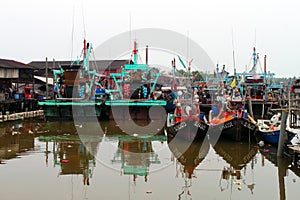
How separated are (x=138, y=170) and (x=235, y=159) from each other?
322 centimetres

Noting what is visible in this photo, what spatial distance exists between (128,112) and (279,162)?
38.4 feet

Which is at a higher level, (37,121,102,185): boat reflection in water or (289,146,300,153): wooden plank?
(289,146,300,153): wooden plank

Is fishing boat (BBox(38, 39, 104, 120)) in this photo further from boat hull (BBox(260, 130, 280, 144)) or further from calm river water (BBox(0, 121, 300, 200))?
boat hull (BBox(260, 130, 280, 144))

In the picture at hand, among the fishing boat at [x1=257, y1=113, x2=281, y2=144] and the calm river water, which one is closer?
the calm river water

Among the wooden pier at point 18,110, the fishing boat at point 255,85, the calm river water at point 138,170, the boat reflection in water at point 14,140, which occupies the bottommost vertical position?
the calm river water at point 138,170

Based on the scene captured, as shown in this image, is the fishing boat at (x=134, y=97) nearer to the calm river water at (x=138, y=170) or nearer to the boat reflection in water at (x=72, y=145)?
the boat reflection in water at (x=72, y=145)

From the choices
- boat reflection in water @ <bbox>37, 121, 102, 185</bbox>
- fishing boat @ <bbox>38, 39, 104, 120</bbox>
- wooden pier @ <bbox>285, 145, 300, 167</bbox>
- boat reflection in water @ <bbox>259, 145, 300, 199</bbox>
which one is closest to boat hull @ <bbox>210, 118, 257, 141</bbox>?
→ boat reflection in water @ <bbox>259, 145, 300, 199</bbox>

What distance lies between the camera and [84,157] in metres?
11.2

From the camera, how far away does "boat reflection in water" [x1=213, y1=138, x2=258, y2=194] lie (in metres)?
8.62

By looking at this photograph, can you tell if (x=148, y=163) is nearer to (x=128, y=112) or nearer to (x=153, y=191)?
(x=153, y=191)

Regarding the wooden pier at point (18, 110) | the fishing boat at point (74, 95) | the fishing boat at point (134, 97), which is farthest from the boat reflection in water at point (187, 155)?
the wooden pier at point (18, 110)

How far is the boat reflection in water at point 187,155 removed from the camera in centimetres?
884

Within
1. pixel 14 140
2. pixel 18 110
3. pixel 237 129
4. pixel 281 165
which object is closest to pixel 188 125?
pixel 237 129

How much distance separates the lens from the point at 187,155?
11.3 metres
